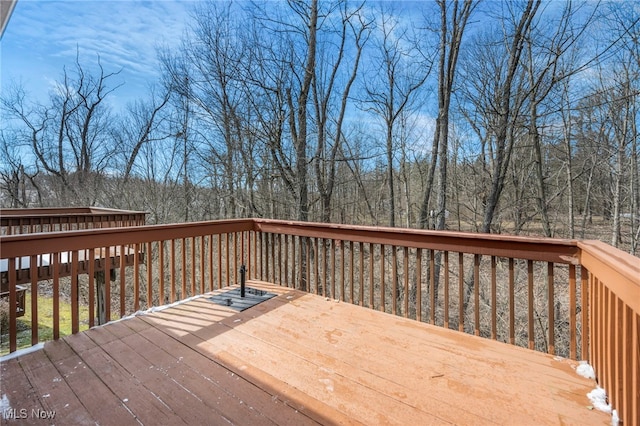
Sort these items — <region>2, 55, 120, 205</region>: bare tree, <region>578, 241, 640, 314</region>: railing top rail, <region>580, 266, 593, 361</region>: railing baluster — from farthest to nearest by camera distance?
<region>2, 55, 120, 205</region>: bare tree, <region>580, 266, 593, 361</region>: railing baluster, <region>578, 241, 640, 314</region>: railing top rail

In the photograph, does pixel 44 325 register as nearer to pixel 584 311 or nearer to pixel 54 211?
pixel 54 211

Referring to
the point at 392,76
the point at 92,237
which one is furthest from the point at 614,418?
the point at 392,76

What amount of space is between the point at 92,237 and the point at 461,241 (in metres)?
3.05

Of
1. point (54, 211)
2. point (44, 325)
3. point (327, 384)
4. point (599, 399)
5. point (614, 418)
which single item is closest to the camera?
point (614, 418)

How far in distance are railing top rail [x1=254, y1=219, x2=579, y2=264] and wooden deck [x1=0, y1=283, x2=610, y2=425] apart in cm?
71

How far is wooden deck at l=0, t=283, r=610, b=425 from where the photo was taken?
5.11 ft

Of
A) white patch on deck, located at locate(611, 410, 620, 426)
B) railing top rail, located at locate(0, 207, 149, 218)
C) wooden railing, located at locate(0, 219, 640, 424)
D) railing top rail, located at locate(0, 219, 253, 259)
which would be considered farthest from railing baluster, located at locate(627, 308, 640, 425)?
railing top rail, located at locate(0, 207, 149, 218)

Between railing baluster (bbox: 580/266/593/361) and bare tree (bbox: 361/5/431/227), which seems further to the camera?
bare tree (bbox: 361/5/431/227)

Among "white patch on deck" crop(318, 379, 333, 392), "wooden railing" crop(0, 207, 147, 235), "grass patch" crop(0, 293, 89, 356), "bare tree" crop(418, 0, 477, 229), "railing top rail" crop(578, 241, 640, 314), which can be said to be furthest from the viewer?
"grass patch" crop(0, 293, 89, 356)

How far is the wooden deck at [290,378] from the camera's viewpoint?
5.11 feet

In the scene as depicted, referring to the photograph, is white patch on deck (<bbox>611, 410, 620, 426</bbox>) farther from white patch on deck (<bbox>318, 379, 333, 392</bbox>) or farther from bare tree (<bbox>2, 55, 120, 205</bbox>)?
bare tree (<bbox>2, 55, 120, 205</bbox>)

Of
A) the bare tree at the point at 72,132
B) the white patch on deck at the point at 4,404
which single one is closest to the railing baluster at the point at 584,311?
the white patch on deck at the point at 4,404

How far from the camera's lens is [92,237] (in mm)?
2516

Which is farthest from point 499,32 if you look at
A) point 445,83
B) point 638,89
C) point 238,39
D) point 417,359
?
point 417,359
